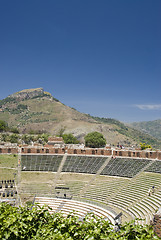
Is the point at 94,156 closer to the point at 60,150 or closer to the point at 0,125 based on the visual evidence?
the point at 60,150

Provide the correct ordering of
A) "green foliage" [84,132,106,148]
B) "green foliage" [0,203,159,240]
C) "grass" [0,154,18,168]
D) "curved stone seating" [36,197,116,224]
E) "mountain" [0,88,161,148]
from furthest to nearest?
"mountain" [0,88,161,148]
"green foliage" [84,132,106,148]
"grass" [0,154,18,168]
"curved stone seating" [36,197,116,224]
"green foliage" [0,203,159,240]

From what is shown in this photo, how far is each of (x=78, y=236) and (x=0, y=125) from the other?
105568 mm

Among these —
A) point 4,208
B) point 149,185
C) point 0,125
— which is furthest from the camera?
point 0,125

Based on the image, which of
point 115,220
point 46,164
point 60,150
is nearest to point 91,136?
point 60,150

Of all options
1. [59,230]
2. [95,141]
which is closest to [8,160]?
[59,230]

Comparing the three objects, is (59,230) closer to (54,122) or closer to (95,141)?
(95,141)

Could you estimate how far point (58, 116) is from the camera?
174 metres

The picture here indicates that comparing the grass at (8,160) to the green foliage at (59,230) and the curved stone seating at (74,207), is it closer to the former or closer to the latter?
the curved stone seating at (74,207)

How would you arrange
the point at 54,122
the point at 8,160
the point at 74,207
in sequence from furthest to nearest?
1. the point at 54,122
2. the point at 8,160
3. the point at 74,207

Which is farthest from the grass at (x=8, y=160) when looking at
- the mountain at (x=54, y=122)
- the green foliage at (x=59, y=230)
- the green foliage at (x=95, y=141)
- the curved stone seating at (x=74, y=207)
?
the mountain at (x=54, y=122)

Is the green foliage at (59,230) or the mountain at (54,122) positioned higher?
the mountain at (54,122)

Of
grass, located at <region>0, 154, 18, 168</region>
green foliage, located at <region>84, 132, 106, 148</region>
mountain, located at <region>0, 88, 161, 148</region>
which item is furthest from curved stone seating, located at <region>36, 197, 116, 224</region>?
mountain, located at <region>0, 88, 161, 148</region>

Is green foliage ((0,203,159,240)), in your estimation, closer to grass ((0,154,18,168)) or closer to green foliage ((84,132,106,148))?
grass ((0,154,18,168))

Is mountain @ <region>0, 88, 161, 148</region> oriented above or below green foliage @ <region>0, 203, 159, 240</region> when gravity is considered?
above
